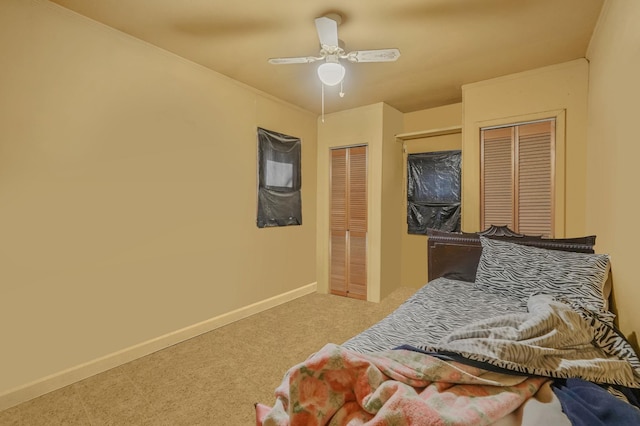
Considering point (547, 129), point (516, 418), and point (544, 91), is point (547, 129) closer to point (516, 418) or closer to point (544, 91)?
point (544, 91)

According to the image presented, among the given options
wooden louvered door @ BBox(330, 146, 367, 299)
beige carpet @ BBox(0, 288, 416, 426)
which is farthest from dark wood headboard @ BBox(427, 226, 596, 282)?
wooden louvered door @ BBox(330, 146, 367, 299)

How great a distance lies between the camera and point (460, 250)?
248cm

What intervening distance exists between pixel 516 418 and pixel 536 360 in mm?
232

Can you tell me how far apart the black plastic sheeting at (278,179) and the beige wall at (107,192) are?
187 mm

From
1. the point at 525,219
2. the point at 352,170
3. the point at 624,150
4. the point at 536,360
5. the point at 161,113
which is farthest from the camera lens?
the point at 352,170

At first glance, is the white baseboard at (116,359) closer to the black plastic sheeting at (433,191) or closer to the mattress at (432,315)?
the mattress at (432,315)

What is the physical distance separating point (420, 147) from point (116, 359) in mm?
3997

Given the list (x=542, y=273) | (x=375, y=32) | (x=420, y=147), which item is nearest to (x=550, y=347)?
(x=542, y=273)

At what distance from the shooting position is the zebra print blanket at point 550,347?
0.95 metres

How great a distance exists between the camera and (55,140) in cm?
A: 204

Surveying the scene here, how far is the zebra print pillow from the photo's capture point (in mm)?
1659

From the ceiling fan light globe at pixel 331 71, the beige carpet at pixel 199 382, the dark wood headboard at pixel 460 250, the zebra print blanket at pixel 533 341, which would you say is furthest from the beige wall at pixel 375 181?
the zebra print blanket at pixel 533 341

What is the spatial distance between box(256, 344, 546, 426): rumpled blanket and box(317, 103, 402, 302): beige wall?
2962 mm

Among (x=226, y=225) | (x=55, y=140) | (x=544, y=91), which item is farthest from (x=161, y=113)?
(x=544, y=91)
